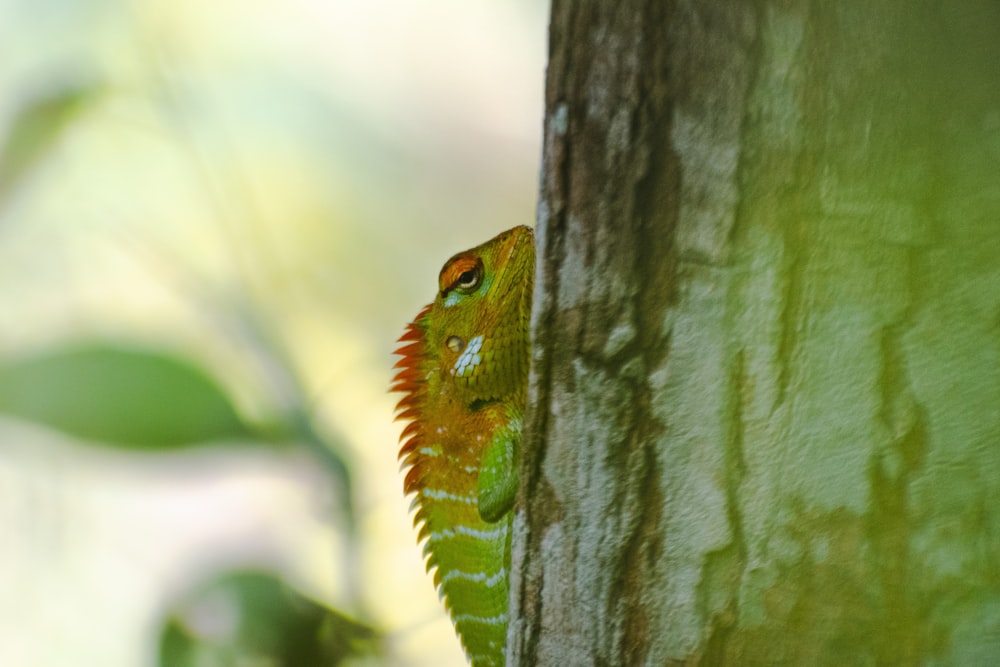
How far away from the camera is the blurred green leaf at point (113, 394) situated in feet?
6.26

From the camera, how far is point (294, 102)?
6.84 ft

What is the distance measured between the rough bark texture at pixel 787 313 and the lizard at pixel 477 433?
0.56 meters

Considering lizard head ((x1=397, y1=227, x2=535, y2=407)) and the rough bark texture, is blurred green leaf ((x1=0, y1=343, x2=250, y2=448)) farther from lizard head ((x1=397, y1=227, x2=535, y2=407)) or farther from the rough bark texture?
the rough bark texture

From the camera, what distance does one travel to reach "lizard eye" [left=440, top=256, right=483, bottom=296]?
1342 mm

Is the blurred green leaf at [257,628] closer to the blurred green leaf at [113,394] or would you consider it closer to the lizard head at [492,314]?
the blurred green leaf at [113,394]

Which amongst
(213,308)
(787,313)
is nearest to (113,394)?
(213,308)

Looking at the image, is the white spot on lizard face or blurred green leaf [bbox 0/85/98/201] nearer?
the white spot on lizard face

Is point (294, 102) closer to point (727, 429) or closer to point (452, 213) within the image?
point (452, 213)

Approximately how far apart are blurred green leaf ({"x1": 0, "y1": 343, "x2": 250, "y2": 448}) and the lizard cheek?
84 cm

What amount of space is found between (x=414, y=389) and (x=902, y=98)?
100 centimetres

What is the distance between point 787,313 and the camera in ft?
2.11

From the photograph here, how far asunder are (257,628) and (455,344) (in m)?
1.08

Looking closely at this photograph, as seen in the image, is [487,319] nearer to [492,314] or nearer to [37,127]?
[492,314]

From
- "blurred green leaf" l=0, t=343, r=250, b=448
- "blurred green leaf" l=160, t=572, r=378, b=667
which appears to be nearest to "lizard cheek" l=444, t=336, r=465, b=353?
"blurred green leaf" l=0, t=343, r=250, b=448
